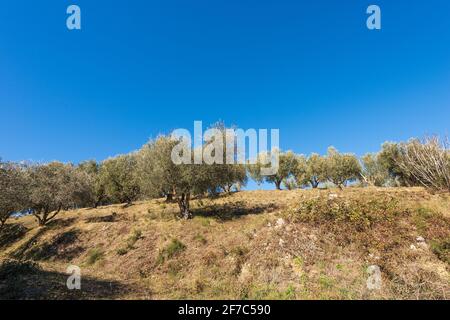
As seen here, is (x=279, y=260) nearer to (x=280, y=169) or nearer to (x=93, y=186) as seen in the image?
(x=93, y=186)

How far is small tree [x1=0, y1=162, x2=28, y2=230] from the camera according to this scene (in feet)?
91.4

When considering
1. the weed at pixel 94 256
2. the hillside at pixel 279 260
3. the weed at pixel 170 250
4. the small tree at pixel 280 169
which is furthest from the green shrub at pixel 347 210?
the small tree at pixel 280 169

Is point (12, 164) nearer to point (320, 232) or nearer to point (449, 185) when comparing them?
point (320, 232)

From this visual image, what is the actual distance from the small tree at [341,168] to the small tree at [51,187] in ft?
186

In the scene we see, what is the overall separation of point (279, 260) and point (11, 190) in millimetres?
30519

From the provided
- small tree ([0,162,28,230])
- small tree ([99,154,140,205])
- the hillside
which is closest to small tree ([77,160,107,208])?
small tree ([99,154,140,205])

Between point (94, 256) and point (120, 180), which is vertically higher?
point (120, 180)

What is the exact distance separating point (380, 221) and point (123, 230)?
77.9ft

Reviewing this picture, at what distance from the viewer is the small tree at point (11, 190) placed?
2786 centimetres

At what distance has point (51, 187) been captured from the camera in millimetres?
35000

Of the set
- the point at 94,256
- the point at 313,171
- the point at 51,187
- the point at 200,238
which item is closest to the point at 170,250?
the point at 200,238

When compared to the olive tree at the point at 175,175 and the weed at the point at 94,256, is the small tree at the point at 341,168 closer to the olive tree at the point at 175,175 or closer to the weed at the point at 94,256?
the olive tree at the point at 175,175
